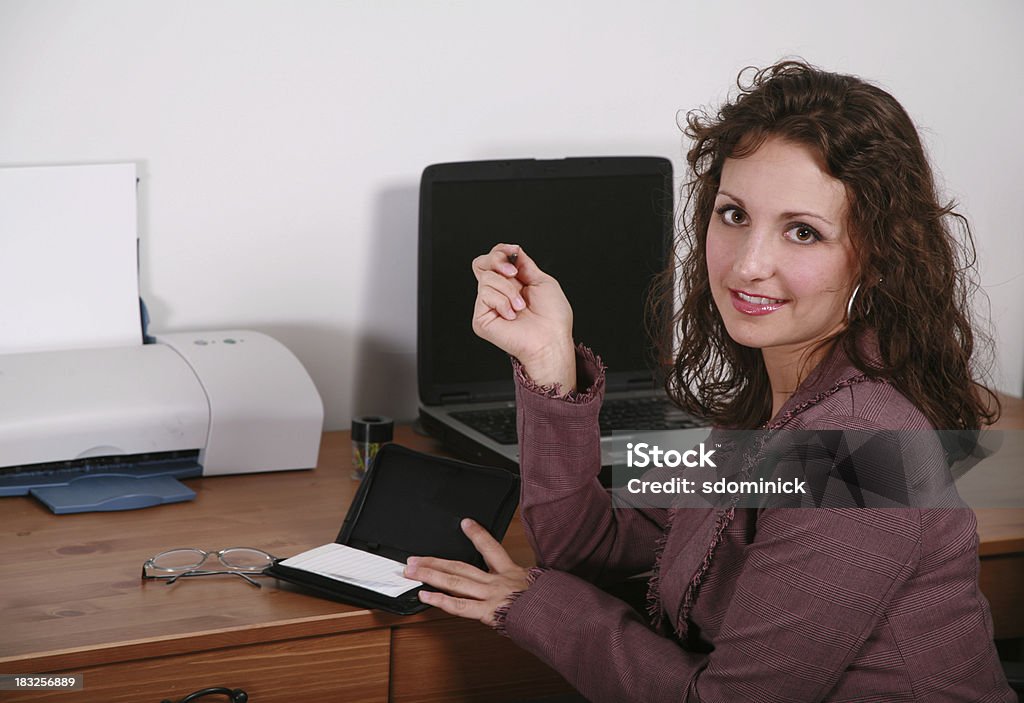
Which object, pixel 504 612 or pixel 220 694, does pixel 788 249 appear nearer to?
pixel 504 612

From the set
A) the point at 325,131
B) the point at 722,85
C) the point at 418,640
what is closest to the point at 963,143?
the point at 722,85

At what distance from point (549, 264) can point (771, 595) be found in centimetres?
80

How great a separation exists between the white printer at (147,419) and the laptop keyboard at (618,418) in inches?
9.0

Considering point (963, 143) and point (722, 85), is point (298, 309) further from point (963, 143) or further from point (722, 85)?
point (963, 143)

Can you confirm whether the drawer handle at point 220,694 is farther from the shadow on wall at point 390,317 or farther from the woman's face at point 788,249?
the shadow on wall at point 390,317

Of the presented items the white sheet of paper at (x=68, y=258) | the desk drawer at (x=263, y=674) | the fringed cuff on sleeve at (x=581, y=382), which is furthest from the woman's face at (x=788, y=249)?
the white sheet of paper at (x=68, y=258)

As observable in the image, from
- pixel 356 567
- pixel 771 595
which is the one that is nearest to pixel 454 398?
pixel 356 567

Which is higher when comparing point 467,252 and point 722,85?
point 722,85

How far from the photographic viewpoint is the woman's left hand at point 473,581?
3.81ft

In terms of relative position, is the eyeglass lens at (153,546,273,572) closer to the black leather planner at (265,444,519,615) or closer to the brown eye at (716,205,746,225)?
the black leather planner at (265,444,519,615)

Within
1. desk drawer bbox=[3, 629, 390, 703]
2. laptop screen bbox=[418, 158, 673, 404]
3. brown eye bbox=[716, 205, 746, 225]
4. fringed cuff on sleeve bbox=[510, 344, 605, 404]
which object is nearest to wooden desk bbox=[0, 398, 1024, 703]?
desk drawer bbox=[3, 629, 390, 703]

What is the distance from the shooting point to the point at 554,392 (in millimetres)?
1228

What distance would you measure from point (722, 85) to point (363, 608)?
115 centimetres

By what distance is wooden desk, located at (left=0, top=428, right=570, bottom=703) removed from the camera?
104 cm
